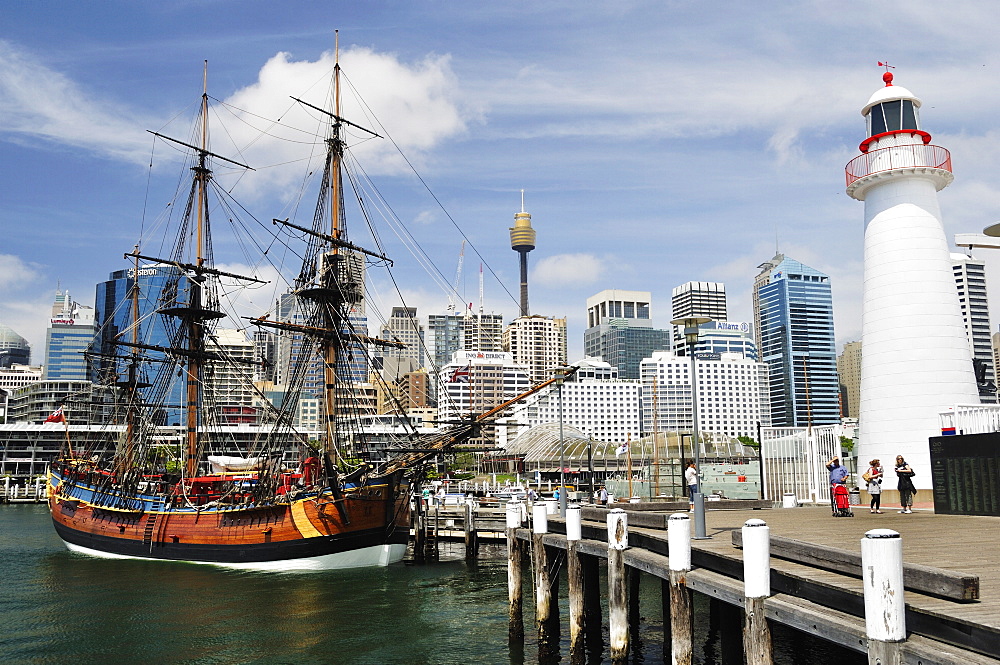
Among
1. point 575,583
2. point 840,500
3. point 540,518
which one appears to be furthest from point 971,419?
point 575,583

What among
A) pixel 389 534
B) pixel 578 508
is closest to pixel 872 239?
pixel 578 508

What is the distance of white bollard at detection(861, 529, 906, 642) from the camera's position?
27.7 feet

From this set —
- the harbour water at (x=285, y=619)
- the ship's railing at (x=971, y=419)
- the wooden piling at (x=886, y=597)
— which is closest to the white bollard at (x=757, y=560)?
the wooden piling at (x=886, y=597)

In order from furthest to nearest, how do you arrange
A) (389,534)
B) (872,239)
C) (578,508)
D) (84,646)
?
(389,534), (872,239), (84,646), (578,508)

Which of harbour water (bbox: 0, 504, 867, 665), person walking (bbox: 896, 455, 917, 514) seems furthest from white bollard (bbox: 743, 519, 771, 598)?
person walking (bbox: 896, 455, 917, 514)

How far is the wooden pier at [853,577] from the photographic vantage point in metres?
8.33

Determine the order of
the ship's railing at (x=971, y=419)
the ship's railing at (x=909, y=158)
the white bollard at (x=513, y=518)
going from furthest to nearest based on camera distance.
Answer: the ship's railing at (x=909, y=158) < the white bollard at (x=513, y=518) < the ship's railing at (x=971, y=419)

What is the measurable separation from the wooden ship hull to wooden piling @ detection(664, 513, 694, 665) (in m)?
27.2

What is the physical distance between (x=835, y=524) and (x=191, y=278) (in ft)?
155

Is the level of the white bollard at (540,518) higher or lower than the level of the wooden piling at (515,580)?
higher

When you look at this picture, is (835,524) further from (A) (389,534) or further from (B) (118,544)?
(B) (118,544)

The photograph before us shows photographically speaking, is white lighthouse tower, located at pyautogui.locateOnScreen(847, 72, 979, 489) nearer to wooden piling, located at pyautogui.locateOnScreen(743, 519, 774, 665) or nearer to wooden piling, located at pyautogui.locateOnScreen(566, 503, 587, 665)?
wooden piling, located at pyautogui.locateOnScreen(566, 503, 587, 665)

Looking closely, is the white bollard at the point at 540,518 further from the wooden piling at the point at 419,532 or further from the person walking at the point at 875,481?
the wooden piling at the point at 419,532

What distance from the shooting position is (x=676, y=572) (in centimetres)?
1374
